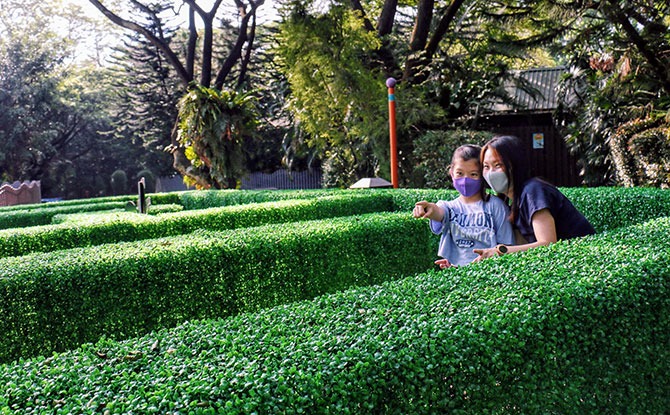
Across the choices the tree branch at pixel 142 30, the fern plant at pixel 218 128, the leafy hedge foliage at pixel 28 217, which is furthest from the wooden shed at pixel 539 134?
the leafy hedge foliage at pixel 28 217

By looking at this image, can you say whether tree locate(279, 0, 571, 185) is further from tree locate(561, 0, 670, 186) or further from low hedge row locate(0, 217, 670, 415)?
low hedge row locate(0, 217, 670, 415)

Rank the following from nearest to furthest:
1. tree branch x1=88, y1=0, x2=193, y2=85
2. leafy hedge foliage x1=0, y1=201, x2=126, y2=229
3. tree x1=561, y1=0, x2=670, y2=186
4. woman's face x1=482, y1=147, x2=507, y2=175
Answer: woman's face x1=482, y1=147, x2=507, y2=175 < leafy hedge foliage x1=0, y1=201, x2=126, y2=229 < tree x1=561, y1=0, x2=670, y2=186 < tree branch x1=88, y1=0, x2=193, y2=85

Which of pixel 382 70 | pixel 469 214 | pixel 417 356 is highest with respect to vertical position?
pixel 382 70

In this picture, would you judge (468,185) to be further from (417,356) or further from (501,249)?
(417,356)

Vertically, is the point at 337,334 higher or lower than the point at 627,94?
lower

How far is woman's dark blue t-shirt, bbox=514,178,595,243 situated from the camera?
3.45 meters

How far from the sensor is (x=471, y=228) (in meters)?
3.87

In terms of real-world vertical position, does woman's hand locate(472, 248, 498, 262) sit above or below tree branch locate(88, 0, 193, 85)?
below

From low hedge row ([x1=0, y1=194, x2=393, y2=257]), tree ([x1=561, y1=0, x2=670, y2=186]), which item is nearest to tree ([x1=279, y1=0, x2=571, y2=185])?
tree ([x1=561, y1=0, x2=670, y2=186])

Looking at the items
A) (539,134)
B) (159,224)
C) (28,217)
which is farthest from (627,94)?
(28,217)

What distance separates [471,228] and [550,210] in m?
0.52

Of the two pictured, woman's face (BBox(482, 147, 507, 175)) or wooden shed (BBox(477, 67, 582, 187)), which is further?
wooden shed (BBox(477, 67, 582, 187))

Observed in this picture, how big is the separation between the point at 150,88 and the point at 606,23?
20437 millimetres

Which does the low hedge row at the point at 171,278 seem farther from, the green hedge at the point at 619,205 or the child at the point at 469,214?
the green hedge at the point at 619,205
